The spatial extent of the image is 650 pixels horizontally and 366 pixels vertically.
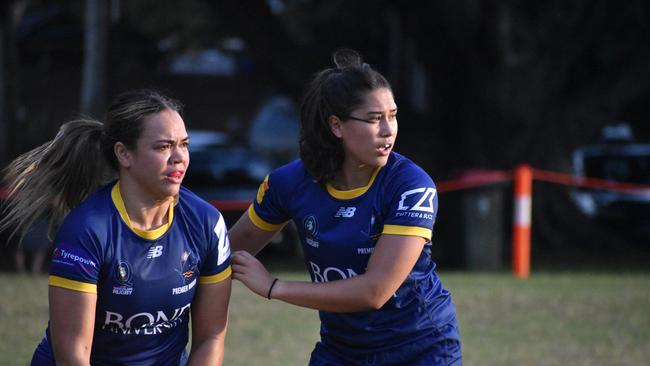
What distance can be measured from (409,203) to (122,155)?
3.43 feet

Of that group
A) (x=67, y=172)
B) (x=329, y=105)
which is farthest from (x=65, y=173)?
(x=329, y=105)

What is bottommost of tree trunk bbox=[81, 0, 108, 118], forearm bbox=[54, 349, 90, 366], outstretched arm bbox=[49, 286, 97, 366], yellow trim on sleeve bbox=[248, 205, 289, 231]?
forearm bbox=[54, 349, 90, 366]

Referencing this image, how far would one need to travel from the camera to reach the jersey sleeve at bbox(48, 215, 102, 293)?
11.6 ft

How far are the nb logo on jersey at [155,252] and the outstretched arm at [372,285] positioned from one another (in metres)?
0.49

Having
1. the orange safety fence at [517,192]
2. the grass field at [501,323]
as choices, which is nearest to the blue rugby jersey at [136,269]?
the grass field at [501,323]

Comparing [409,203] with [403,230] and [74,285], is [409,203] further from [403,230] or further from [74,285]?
[74,285]

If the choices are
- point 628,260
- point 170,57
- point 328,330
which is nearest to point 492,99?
point 628,260

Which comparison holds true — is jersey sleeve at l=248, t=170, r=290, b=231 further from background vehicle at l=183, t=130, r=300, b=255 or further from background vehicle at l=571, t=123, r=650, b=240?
background vehicle at l=571, t=123, r=650, b=240

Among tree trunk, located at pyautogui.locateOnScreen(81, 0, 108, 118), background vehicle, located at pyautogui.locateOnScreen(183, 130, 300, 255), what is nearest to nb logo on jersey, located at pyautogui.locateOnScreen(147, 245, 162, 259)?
background vehicle, located at pyautogui.locateOnScreen(183, 130, 300, 255)

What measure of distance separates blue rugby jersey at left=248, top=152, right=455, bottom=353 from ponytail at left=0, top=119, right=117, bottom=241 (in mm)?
786

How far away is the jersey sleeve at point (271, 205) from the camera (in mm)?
4168

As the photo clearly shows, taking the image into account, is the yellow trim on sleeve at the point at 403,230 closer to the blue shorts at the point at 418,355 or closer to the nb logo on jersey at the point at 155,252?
the blue shorts at the point at 418,355

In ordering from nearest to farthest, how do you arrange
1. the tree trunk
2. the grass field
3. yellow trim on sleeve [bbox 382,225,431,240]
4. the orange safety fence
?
yellow trim on sleeve [bbox 382,225,431,240] → the grass field → the orange safety fence → the tree trunk

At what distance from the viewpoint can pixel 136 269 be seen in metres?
3.63
